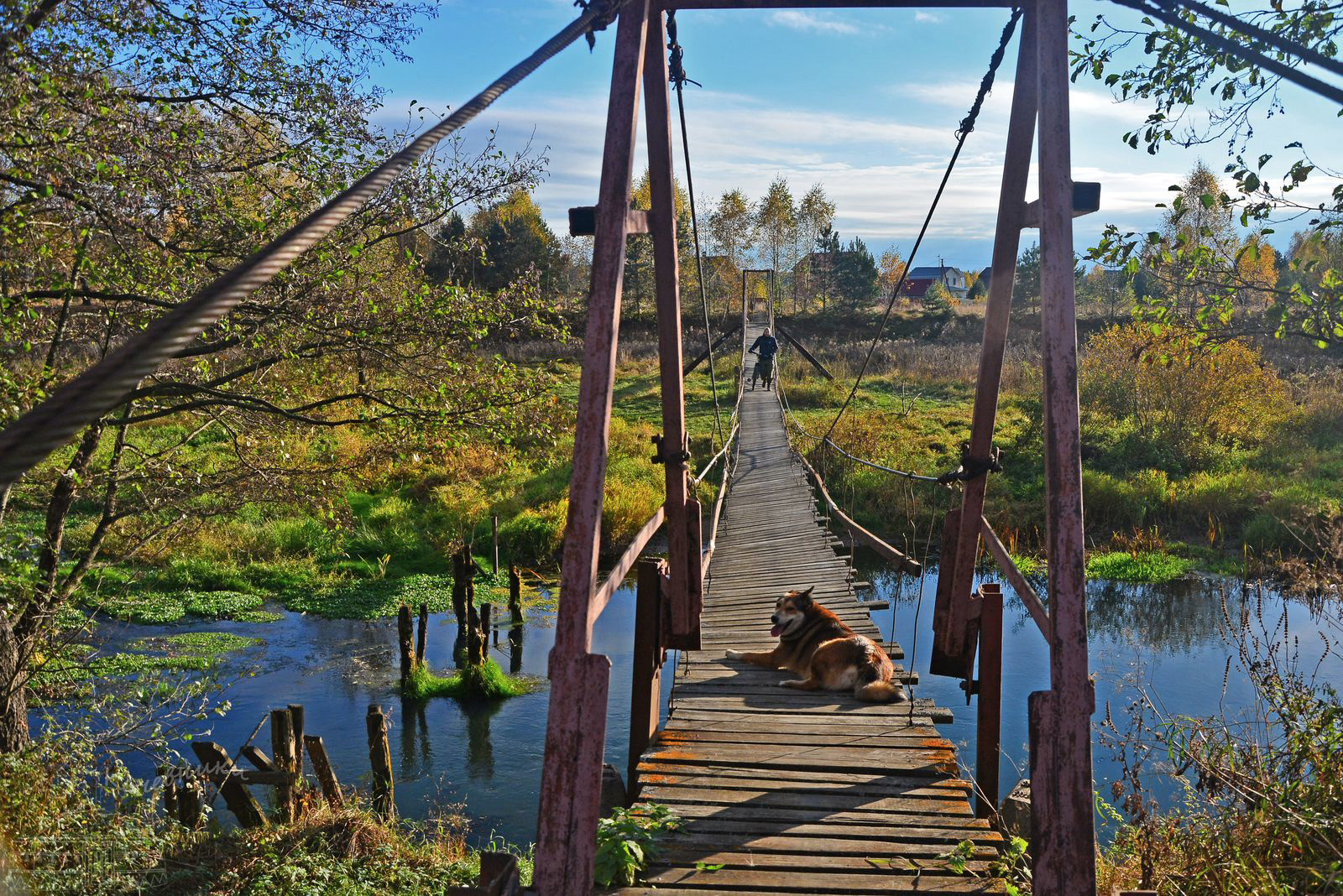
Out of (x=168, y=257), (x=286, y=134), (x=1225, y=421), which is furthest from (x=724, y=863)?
(x=1225, y=421)

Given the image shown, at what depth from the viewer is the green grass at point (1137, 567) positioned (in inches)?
484

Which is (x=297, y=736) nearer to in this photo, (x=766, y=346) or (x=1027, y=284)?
(x=766, y=346)

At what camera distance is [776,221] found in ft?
148

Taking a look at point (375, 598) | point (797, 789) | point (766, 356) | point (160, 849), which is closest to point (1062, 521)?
point (797, 789)

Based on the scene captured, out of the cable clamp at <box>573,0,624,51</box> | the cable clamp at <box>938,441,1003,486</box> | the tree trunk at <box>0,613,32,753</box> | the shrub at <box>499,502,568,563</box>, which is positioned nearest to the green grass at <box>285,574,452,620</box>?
the shrub at <box>499,502,568,563</box>

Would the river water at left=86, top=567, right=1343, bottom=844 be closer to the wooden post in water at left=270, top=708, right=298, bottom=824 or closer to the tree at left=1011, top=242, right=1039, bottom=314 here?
the wooden post in water at left=270, top=708, right=298, bottom=824

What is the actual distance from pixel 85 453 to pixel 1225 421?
1720 centimetres

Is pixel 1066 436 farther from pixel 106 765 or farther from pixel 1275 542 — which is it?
pixel 1275 542

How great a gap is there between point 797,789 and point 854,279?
1466 inches

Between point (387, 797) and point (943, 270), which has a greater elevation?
point (943, 270)

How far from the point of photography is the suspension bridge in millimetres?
1705

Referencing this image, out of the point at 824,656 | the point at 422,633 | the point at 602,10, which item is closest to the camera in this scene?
the point at 602,10

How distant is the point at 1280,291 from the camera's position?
429 cm

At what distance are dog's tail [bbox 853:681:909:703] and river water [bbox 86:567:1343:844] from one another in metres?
1.78
